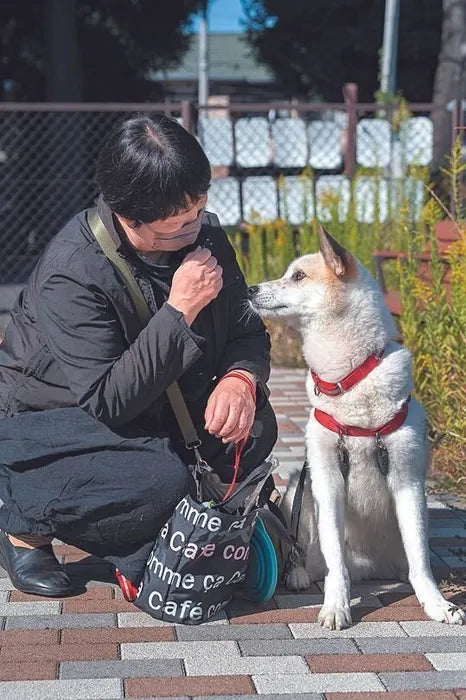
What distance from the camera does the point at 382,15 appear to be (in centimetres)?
2561

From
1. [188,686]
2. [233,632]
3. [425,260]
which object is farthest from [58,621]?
[425,260]

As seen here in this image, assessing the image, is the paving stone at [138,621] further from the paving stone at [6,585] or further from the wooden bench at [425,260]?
the wooden bench at [425,260]

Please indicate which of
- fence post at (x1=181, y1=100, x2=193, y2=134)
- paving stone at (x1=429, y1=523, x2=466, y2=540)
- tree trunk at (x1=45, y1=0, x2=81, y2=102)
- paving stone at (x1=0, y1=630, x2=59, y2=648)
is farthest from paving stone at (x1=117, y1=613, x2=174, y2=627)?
tree trunk at (x1=45, y1=0, x2=81, y2=102)

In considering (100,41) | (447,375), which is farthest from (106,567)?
(100,41)

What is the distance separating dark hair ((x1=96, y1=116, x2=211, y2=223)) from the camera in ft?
10.9

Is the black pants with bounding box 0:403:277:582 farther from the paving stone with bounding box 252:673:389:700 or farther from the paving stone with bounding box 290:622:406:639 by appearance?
the paving stone with bounding box 252:673:389:700

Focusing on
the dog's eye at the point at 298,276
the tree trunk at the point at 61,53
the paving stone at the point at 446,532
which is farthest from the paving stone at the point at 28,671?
the tree trunk at the point at 61,53

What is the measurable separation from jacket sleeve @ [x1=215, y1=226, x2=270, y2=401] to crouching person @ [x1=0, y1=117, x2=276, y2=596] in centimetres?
1

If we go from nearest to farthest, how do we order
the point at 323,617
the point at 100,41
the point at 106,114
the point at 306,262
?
the point at 323,617 < the point at 306,262 < the point at 106,114 < the point at 100,41

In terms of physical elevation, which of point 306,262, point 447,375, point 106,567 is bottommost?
point 106,567

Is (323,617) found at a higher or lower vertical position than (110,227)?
lower

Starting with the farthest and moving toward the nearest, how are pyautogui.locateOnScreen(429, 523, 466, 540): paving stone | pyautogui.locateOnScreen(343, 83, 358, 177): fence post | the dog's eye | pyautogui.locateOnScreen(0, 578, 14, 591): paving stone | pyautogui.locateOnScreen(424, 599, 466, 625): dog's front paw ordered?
pyautogui.locateOnScreen(343, 83, 358, 177): fence post < pyautogui.locateOnScreen(429, 523, 466, 540): paving stone < the dog's eye < pyautogui.locateOnScreen(0, 578, 14, 591): paving stone < pyautogui.locateOnScreen(424, 599, 466, 625): dog's front paw

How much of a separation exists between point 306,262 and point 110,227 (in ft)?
2.58

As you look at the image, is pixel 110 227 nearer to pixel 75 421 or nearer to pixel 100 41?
pixel 75 421
